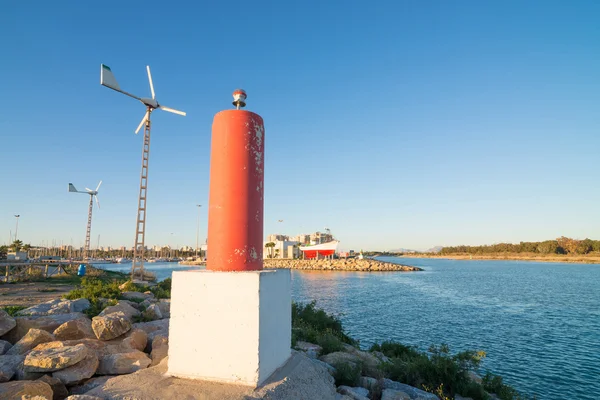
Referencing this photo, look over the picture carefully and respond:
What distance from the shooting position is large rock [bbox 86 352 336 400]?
4.78 m

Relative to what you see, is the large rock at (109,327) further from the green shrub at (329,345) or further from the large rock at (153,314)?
the green shrub at (329,345)

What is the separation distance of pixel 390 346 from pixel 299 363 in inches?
381

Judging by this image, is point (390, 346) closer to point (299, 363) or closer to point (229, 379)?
point (299, 363)

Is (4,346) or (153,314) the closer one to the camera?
(4,346)

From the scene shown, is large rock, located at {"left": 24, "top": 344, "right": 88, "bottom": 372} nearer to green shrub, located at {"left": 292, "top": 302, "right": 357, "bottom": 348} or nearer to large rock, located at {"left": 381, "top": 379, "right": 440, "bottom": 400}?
green shrub, located at {"left": 292, "top": 302, "right": 357, "bottom": 348}

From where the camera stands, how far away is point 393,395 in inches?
287

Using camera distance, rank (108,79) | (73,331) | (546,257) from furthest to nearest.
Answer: (546,257) → (108,79) → (73,331)

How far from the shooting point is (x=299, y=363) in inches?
251

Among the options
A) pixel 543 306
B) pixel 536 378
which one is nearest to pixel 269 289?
pixel 536 378

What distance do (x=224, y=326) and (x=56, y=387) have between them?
287 centimetres

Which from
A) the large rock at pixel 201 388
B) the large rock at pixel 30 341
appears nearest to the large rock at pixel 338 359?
the large rock at pixel 201 388

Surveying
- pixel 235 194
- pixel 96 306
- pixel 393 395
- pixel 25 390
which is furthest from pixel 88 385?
pixel 393 395

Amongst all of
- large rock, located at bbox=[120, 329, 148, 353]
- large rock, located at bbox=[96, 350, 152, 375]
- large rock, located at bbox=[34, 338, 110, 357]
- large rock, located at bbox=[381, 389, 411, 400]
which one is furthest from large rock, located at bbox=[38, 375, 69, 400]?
large rock, located at bbox=[381, 389, 411, 400]

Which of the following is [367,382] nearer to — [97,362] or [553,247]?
[97,362]
